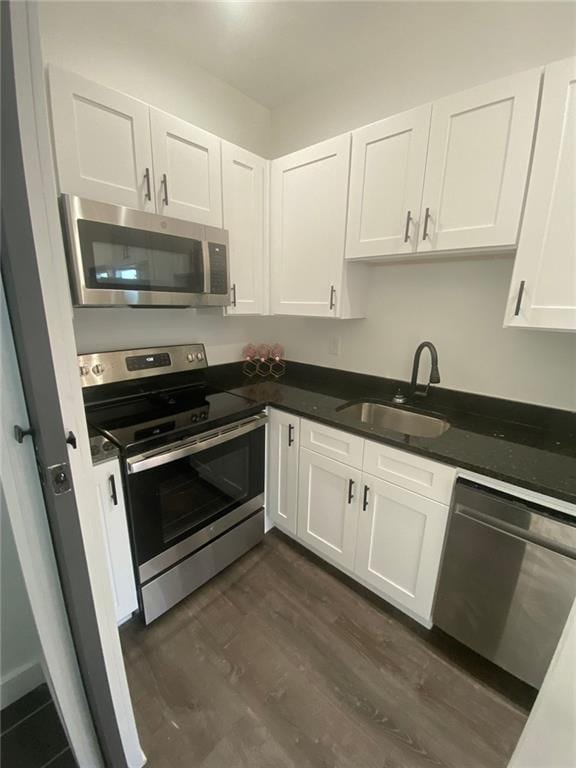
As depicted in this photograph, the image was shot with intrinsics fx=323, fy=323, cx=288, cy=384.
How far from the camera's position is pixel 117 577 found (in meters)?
1.36

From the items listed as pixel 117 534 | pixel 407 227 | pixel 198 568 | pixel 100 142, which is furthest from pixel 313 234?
pixel 198 568

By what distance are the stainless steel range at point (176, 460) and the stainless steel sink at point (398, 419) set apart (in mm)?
572

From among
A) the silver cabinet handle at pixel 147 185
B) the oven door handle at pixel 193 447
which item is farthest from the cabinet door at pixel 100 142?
the oven door handle at pixel 193 447

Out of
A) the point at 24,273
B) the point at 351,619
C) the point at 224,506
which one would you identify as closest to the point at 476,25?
the point at 24,273

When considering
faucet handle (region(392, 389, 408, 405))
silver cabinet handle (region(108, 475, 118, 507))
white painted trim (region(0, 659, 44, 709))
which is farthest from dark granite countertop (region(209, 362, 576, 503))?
white painted trim (region(0, 659, 44, 709))

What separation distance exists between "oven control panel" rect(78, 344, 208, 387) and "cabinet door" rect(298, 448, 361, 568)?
2.87ft

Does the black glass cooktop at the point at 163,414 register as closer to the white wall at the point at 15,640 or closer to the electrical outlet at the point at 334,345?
the white wall at the point at 15,640

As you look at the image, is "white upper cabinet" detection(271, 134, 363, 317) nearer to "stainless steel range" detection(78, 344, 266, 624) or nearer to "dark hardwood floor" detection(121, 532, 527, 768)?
"stainless steel range" detection(78, 344, 266, 624)

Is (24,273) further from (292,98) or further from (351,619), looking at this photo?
(292,98)

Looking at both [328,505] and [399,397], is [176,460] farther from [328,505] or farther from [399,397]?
[399,397]

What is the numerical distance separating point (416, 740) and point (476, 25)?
9.33ft

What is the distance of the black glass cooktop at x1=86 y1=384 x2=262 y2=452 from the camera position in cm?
136

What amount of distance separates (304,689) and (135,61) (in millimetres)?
2893

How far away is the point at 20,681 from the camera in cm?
119
